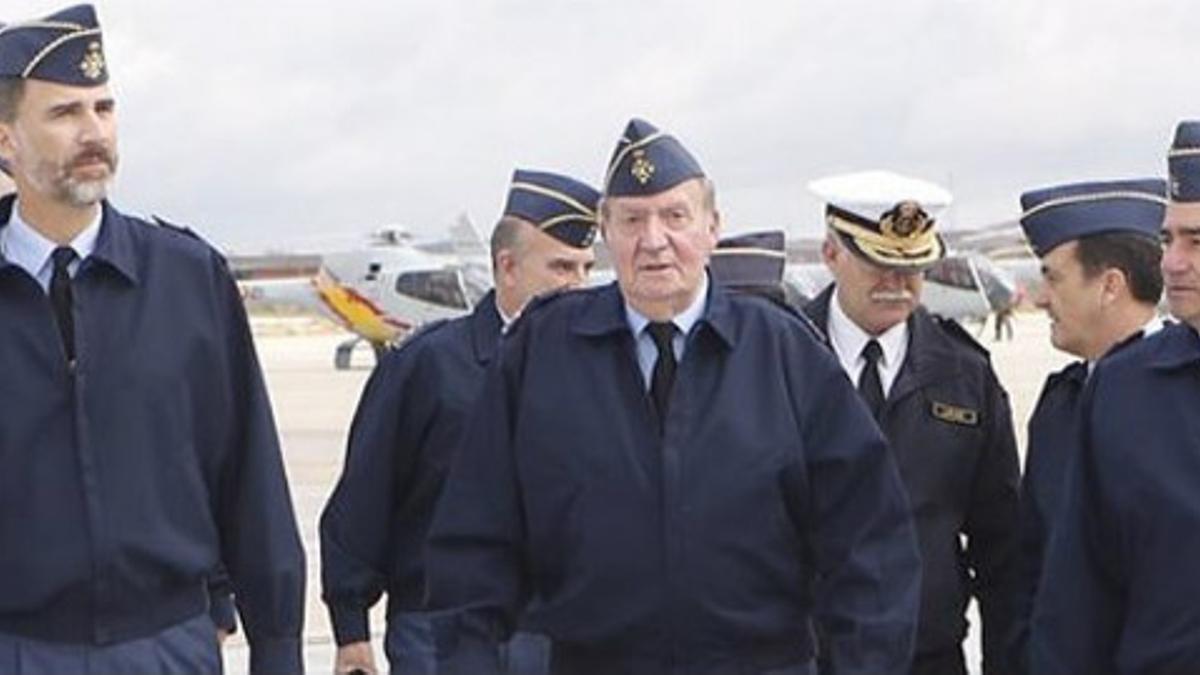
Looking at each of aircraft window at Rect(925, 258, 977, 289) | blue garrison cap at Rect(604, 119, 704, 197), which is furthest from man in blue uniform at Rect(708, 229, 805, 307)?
aircraft window at Rect(925, 258, 977, 289)

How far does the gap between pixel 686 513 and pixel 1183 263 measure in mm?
1006

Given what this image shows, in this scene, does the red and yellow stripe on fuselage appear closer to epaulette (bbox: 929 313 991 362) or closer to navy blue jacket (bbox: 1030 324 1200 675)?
epaulette (bbox: 929 313 991 362)

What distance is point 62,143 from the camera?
4.27 meters

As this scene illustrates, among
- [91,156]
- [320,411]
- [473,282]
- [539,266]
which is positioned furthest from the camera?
[473,282]

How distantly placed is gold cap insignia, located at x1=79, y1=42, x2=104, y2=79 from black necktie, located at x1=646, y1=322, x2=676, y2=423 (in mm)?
1167

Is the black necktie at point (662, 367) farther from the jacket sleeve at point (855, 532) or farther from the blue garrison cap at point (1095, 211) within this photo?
the blue garrison cap at point (1095, 211)

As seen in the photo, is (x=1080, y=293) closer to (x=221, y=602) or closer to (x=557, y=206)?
(x=557, y=206)

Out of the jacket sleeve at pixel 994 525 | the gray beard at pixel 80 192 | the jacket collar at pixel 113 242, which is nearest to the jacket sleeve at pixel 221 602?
the jacket collar at pixel 113 242

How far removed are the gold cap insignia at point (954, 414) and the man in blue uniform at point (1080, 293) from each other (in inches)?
8.3

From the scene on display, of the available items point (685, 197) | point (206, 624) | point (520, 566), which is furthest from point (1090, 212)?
point (206, 624)

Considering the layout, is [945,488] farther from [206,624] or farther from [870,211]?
[206,624]

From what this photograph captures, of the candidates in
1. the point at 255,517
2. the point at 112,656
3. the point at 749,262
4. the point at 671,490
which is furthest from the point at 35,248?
the point at 749,262

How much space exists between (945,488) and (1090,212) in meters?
0.72

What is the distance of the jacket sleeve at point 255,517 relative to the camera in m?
4.50
